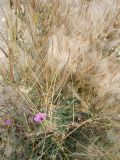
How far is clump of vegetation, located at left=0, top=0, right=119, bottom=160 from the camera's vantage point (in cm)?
200

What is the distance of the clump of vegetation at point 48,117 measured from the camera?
2.00 m

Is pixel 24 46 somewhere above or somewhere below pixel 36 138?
above

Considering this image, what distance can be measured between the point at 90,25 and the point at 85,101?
516mm

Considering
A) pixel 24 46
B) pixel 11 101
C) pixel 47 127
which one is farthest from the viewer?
pixel 24 46

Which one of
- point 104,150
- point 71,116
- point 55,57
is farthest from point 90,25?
point 104,150

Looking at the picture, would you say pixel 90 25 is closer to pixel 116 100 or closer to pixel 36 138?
pixel 116 100

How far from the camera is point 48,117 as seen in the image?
202 centimetres

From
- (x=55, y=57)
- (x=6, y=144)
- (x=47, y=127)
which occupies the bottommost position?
(x=6, y=144)

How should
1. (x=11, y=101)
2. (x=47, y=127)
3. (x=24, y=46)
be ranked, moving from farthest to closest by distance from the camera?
(x=24, y=46) → (x=11, y=101) → (x=47, y=127)

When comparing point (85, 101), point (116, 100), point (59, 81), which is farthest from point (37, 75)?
point (116, 100)

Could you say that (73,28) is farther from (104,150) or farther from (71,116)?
(104,150)

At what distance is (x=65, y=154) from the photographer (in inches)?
78.0

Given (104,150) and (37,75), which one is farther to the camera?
(37,75)

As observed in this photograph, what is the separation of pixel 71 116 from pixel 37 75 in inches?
11.6
